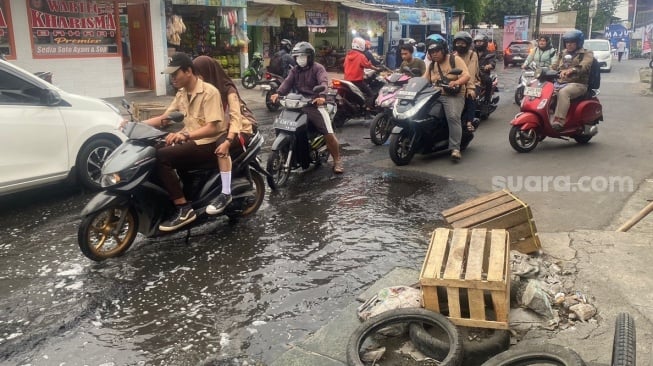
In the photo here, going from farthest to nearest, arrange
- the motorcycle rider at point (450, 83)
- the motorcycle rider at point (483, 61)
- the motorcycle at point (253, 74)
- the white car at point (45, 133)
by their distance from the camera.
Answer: the motorcycle at point (253, 74) → the motorcycle rider at point (483, 61) → the motorcycle rider at point (450, 83) → the white car at point (45, 133)

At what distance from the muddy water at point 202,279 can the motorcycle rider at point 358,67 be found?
5012mm

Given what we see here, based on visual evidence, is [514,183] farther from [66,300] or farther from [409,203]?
[66,300]

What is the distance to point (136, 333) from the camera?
366cm

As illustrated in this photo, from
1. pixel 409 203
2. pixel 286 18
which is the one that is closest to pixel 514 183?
pixel 409 203

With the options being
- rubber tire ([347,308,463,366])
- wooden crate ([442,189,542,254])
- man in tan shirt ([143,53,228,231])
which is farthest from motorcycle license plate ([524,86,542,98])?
rubber tire ([347,308,463,366])

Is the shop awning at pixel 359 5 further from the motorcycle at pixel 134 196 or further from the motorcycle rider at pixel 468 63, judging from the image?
the motorcycle at pixel 134 196

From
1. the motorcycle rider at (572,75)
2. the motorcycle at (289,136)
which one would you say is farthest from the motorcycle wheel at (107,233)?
the motorcycle rider at (572,75)

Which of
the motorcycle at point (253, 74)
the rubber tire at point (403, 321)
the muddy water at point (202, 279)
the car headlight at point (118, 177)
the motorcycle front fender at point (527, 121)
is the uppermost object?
the motorcycle at point (253, 74)

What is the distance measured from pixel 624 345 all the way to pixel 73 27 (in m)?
13.8

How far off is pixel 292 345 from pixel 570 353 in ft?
5.23

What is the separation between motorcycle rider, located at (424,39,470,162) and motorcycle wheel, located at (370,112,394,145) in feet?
4.83

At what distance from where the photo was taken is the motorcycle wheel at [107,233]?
454cm

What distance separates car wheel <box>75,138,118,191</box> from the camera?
6.59 m

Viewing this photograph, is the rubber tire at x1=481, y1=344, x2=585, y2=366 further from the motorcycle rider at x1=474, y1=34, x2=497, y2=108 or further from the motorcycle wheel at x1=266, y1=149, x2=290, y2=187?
the motorcycle rider at x1=474, y1=34, x2=497, y2=108
